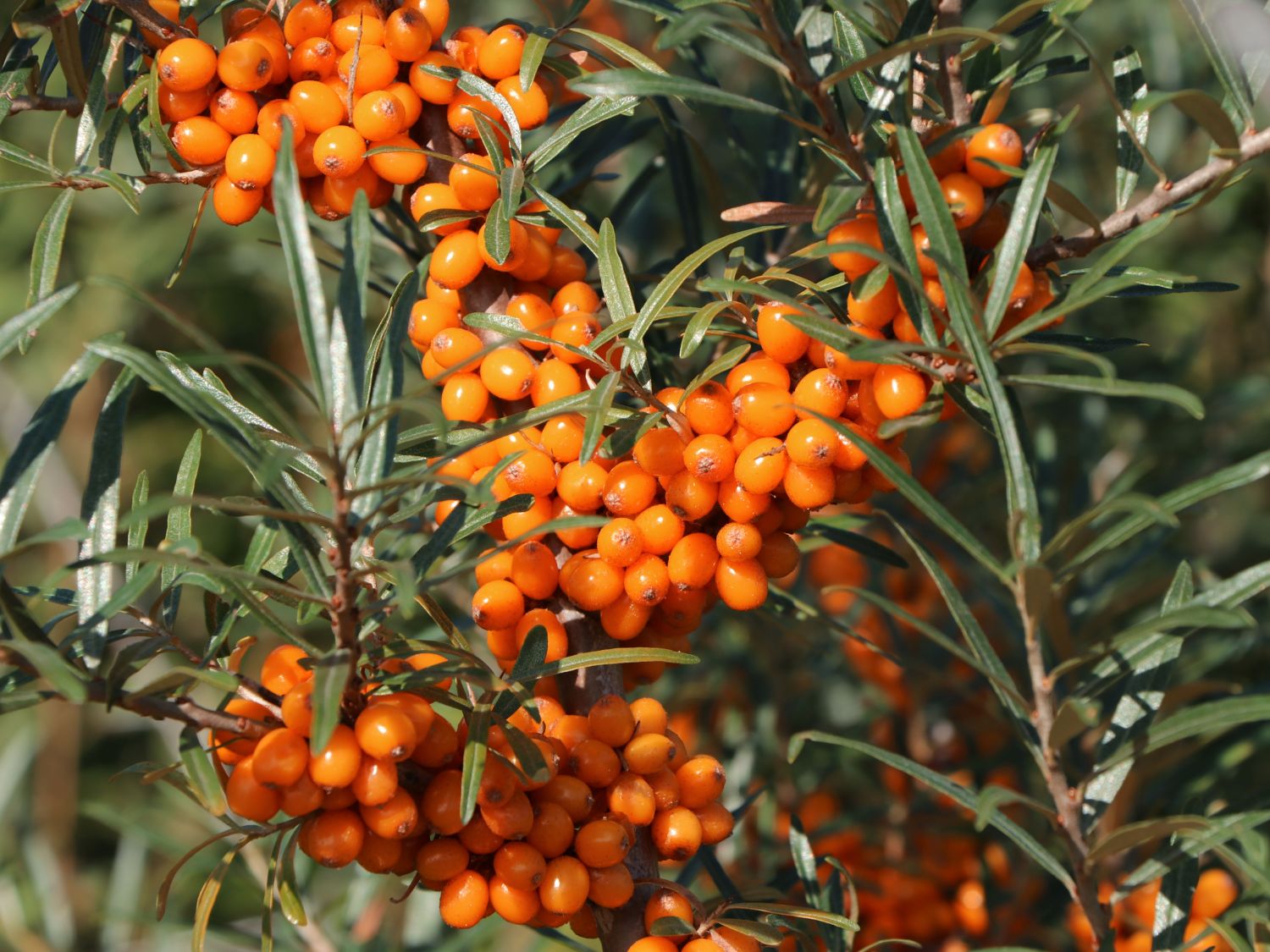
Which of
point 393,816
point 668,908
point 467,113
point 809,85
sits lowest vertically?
point 668,908

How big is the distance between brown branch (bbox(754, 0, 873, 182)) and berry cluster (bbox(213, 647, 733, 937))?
45cm

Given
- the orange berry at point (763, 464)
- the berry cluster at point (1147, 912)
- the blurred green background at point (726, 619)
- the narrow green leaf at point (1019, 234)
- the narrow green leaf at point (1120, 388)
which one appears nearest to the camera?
the narrow green leaf at point (1120, 388)

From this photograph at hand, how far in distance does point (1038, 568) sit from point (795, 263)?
30 cm

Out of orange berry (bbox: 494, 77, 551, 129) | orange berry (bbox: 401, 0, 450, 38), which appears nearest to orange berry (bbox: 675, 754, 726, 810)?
orange berry (bbox: 494, 77, 551, 129)

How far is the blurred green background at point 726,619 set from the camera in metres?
1.46

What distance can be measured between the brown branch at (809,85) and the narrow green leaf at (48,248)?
563 mm

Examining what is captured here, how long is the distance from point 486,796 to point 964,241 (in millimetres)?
523

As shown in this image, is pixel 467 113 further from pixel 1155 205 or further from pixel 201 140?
pixel 1155 205

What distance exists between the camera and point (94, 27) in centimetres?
92

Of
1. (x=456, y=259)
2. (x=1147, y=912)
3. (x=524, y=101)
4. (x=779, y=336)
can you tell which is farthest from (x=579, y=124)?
(x=1147, y=912)

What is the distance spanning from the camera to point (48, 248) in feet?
2.85

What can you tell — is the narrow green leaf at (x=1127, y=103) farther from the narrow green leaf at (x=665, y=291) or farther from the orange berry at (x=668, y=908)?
the orange berry at (x=668, y=908)

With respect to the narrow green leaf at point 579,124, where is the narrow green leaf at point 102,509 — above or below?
below

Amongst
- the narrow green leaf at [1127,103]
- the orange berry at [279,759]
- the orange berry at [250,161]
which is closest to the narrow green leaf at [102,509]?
the orange berry at [279,759]
